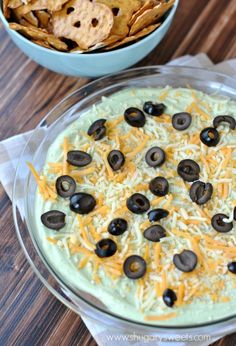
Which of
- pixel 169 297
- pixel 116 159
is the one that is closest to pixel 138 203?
pixel 116 159

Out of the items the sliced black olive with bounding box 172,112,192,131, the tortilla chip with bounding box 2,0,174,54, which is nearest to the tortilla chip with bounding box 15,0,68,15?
the tortilla chip with bounding box 2,0,174,54

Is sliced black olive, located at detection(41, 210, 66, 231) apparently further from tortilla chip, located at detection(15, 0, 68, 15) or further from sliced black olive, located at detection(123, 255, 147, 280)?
tortilla chip, located at detection(15, 0, 68, 15)

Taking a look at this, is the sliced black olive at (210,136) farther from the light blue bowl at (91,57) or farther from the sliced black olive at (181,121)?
the light blue bowl at (91,57)

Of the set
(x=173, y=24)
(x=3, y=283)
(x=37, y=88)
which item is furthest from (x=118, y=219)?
(x=173, y=24)

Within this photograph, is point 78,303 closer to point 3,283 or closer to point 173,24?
point 3,283

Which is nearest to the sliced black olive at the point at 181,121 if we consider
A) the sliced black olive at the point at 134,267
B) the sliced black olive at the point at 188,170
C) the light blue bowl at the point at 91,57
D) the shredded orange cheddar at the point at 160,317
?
the sliced black olive at the point at 188,170

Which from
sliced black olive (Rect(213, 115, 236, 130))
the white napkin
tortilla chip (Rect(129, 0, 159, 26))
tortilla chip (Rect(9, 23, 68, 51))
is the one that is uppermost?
tortilla chip (Rect(129, 0, 159, 26))
